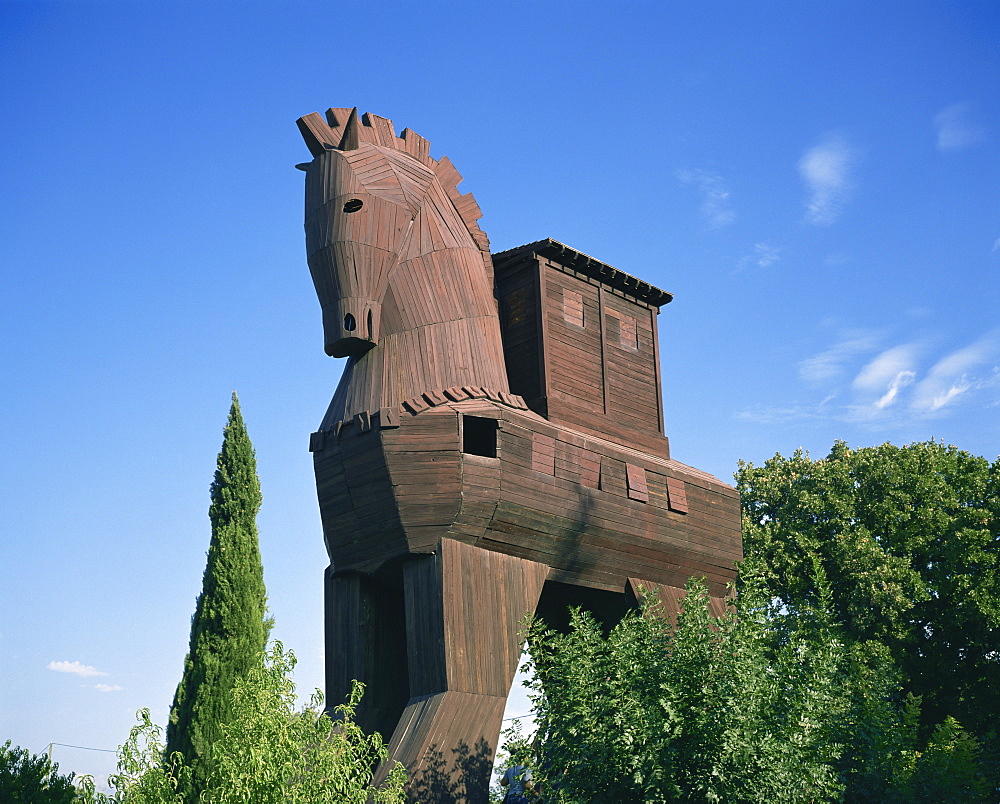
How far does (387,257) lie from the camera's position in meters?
20.5

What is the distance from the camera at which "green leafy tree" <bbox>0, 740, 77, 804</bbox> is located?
697 inches

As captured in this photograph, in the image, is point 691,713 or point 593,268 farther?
point 593,268

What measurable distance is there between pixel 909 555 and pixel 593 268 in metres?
14.6

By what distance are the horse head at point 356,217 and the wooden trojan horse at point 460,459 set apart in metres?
0.04

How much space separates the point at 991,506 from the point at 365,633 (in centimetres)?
1979

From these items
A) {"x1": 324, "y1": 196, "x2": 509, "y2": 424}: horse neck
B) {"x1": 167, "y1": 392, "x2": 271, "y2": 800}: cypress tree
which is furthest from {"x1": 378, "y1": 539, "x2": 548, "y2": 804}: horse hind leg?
{"x1": 167, "y1": 392, "x2": 271, "y2": 800}: cypress tree

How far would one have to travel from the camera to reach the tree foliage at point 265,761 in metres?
13.1

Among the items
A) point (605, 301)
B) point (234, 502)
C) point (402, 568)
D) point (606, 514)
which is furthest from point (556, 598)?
point (234, 502)

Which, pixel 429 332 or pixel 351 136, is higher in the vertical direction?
pixel 351 136

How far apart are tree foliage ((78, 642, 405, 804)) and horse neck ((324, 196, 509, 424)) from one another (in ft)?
20.5

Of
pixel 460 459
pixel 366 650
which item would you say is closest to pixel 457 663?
pixel 366 650

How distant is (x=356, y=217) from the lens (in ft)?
66.8

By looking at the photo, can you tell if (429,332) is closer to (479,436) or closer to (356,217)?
(479,436)

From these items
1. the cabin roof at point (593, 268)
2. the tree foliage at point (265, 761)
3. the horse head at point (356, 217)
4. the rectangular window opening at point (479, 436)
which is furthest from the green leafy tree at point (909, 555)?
the tree foliage at point (265, 761)
